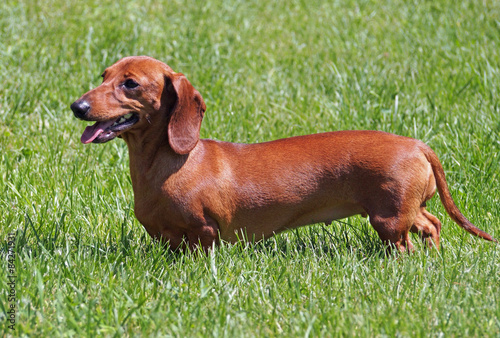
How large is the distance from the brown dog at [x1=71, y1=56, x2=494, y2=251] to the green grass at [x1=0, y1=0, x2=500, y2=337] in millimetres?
174

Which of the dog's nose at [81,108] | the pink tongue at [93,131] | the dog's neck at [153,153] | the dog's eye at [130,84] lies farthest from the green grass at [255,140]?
the dog's eye at [130,84]

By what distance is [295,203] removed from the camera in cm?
358

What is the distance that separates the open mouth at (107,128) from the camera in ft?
11.0

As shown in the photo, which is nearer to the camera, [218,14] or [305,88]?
[305,88]

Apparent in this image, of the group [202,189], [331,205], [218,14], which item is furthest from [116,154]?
[218,14]

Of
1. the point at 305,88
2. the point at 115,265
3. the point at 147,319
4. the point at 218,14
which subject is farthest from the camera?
the point at 218,14

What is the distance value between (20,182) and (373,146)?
223 centimetres

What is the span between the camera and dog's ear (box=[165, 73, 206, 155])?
3.45 metres

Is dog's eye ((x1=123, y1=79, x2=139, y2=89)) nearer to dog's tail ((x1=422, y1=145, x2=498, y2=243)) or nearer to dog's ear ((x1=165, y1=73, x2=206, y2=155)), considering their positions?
dog's ear ((x1=165, y1=73, x2=206, y2=155))

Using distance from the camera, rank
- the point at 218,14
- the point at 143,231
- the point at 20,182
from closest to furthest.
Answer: the point at 143,231, the point at 20,182, the point at 218,14

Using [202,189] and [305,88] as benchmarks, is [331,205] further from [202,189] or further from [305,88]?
[305,88]

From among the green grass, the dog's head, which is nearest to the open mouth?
the dog's head

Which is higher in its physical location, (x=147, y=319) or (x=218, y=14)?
(x=218, y=14)

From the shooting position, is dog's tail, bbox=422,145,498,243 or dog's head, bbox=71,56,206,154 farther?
dog's tail, bbox=422,145,498,243
